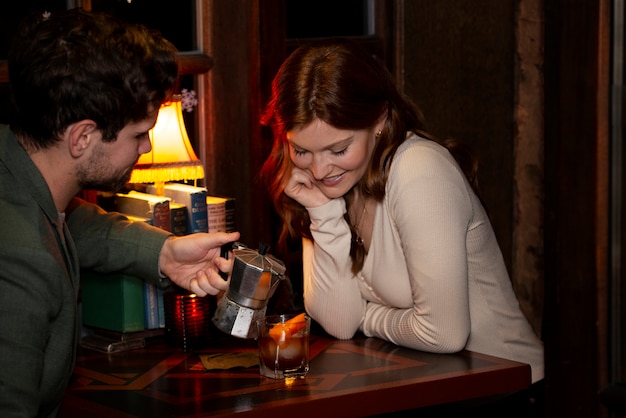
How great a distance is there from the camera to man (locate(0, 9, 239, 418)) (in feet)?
5.41

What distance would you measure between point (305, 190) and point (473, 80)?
3.98 ft

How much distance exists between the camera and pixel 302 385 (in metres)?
2.08

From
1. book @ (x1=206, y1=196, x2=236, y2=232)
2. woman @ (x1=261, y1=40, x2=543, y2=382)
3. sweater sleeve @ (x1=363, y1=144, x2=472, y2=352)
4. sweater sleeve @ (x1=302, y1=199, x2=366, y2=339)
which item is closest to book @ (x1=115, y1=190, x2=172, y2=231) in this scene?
book @ (x1=206, y1=196, x2=236, y2=232)

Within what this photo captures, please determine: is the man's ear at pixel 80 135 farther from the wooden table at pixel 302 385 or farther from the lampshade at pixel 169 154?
the lampshade at pixel 169 154

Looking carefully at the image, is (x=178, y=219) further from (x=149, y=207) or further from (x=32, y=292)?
(x=32, y=292)

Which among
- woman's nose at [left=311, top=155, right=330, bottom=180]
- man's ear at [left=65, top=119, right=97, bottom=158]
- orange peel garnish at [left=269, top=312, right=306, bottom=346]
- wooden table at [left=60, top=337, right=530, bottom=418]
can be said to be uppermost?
man's ear at [left=65, top=119, right=97, bottom=158]

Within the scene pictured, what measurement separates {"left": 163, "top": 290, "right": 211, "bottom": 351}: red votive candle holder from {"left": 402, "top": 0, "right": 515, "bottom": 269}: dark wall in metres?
1.28

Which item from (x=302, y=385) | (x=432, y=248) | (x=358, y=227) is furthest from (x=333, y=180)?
(x=302, y=385)

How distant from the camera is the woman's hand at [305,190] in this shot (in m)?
2.49

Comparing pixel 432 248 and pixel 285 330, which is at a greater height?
pixel 432 248

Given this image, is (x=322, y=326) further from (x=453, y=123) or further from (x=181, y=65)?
(x=453, y=123)

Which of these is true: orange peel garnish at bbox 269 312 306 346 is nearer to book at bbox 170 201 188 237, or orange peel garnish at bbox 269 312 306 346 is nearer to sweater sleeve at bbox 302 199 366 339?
sweater sleeve at bbox 302 199 366 339

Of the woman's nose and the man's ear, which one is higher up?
the man's ear

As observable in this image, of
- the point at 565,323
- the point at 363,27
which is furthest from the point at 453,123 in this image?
the point at 565,323
